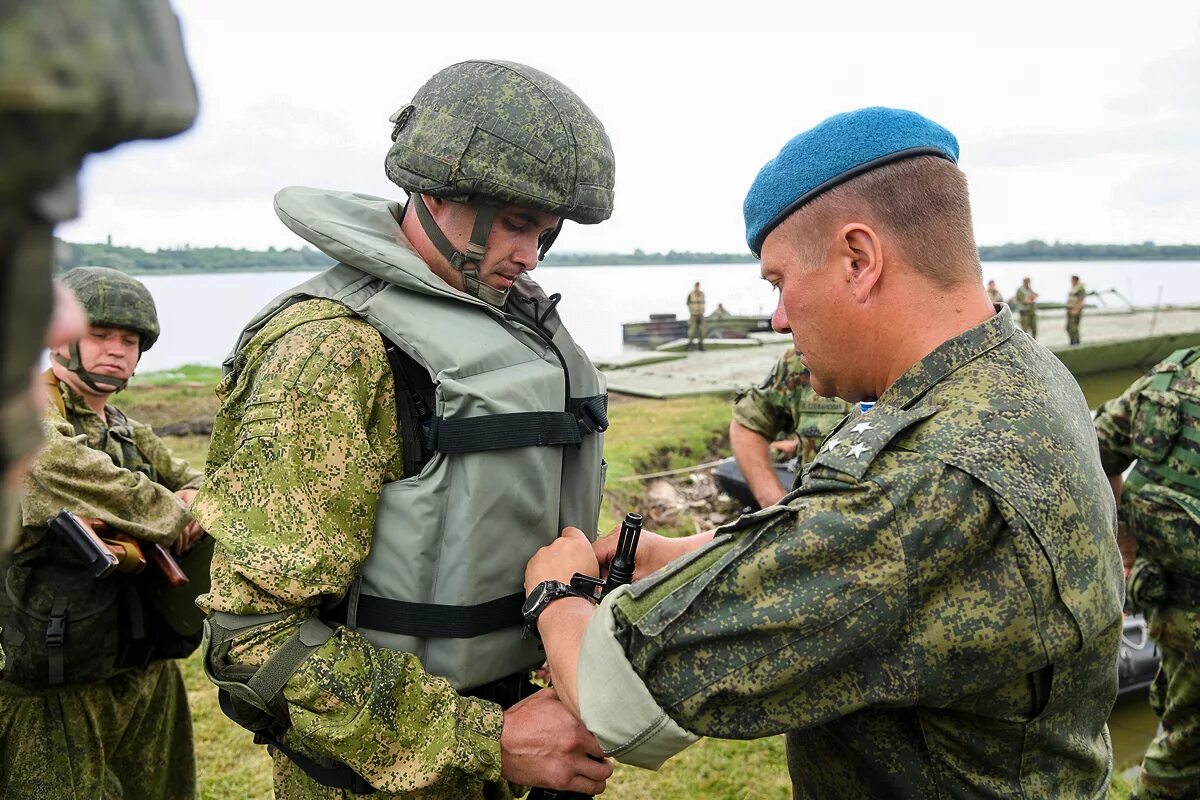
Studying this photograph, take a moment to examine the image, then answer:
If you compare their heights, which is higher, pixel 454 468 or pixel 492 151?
pixel 492 151

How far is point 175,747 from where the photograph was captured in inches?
160

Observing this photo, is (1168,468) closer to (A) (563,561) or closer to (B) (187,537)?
(A) (563,561)

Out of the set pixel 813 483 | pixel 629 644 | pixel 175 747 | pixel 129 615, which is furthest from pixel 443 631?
pixel 175 747

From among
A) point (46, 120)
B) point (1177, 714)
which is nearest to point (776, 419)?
point (1177, 714)

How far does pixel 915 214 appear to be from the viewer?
2100 mm

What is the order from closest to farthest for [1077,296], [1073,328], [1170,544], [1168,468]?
[1170,544]
[1168,468]
[1077,296]
[1073,328]

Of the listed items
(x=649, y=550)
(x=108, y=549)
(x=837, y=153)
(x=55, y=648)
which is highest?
(x=837, y=153)

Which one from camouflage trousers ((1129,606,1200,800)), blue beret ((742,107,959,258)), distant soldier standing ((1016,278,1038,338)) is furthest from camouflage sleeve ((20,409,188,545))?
distant soldier standing ((1016,278,1038,338))

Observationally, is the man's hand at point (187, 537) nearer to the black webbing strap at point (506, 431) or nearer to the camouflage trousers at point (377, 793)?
the camouflage trousers at point (377, 793)

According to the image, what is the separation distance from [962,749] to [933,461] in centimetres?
73

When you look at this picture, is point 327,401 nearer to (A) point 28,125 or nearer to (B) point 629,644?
(B) point 629,644

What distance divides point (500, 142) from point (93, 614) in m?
2.57

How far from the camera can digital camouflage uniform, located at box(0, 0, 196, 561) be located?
0.47 metres

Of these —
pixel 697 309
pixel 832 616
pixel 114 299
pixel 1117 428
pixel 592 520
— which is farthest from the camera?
pixel 697 309
